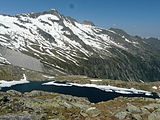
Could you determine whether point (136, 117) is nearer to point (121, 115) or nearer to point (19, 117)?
point (121, 115)

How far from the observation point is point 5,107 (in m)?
39.1

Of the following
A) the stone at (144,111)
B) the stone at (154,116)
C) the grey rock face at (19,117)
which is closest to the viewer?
the grey rock face at (19,117)

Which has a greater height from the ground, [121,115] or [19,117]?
[19,117]

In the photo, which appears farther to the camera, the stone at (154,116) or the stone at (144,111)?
the stone at (144,111)

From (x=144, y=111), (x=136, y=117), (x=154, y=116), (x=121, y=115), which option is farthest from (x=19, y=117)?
(x=144, y=111)

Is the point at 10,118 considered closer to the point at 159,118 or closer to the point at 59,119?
the point at 59,119

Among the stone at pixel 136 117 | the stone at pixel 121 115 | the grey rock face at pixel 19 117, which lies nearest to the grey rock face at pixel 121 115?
the stone at pixel 121 115

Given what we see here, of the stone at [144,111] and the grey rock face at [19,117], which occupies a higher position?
the grey rock face at [19,117]

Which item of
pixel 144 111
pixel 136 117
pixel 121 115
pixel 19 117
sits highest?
pixel 19 117

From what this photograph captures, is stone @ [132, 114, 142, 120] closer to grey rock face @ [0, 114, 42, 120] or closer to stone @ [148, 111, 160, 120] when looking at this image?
stone @ [148, 111, 160, 120]

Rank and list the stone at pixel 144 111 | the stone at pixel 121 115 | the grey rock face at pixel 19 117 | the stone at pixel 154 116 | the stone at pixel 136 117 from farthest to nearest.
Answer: the stone at pixel 144 111
the stone at pixel 121 115
the stone at pixel 136 117
the stone at pixel 154 116
the grey rock face at pixel 19 117

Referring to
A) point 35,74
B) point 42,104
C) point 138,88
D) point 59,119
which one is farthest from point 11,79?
point 59,119

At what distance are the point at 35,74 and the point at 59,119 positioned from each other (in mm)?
168092

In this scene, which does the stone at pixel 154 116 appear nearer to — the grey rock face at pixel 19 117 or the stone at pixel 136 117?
the stone at pixel 136 117
